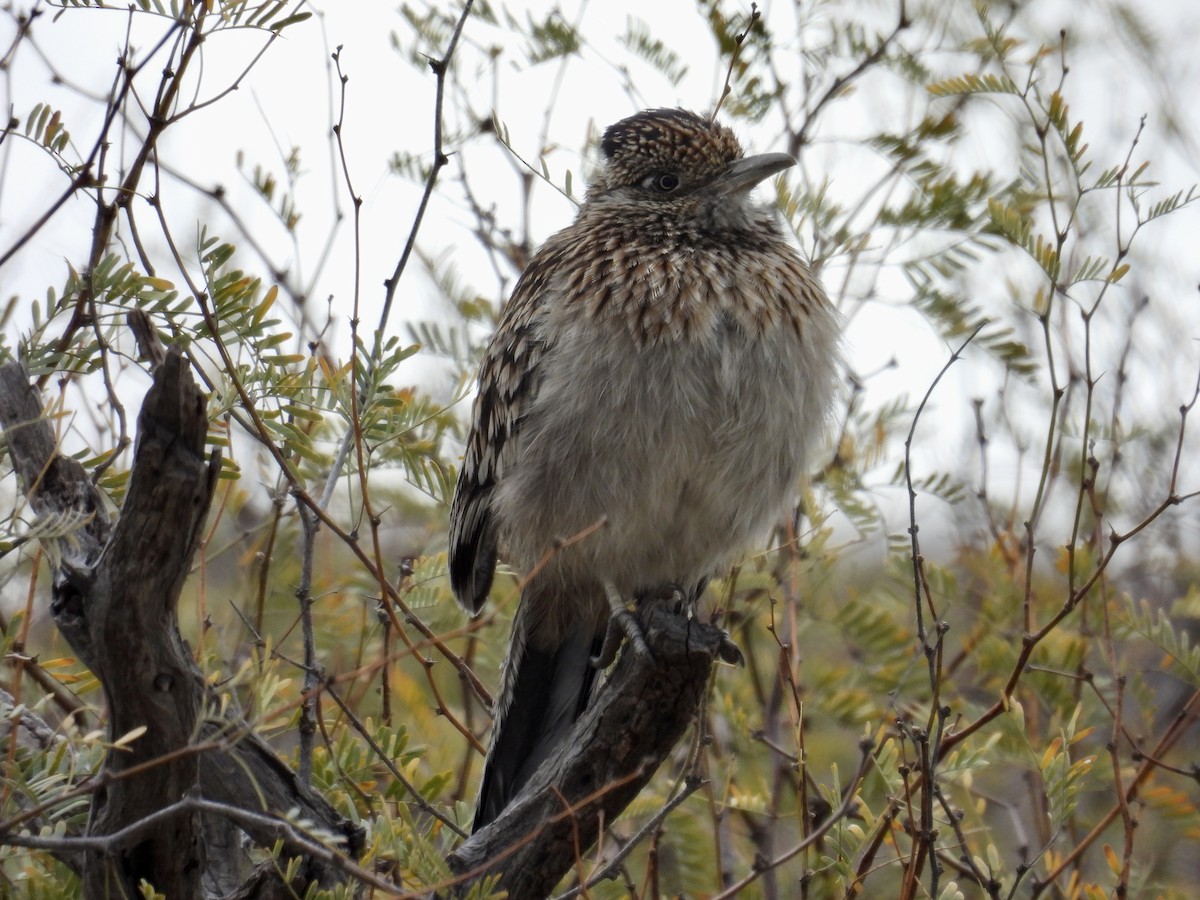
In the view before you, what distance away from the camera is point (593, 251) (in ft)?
14.3

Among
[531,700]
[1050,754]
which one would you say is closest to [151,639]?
[531,700]

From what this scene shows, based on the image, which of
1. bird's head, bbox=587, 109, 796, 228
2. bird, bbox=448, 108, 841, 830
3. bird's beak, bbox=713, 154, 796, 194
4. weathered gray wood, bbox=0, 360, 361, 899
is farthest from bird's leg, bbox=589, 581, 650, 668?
bird's beak, bbox=713, 154, 796, 194

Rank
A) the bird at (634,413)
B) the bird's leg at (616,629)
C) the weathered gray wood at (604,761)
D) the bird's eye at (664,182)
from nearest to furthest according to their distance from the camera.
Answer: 1. the weathered gray wood at (604,761)
2. the bird's leg at (616,629)
3. the bird at (634,413)
4. the bird's eye at (664,182)

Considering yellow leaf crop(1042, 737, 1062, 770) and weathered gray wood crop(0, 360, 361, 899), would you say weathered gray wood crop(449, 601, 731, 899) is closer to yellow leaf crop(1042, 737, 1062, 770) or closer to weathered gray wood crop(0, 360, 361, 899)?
weathered gray wood crop(0, 360, 361, 899)

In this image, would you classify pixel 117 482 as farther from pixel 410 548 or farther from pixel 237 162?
pixel 410 548

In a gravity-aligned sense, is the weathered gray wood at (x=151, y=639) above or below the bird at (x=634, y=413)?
below

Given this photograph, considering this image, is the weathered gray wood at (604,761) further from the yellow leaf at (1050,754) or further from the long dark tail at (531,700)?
the yellow leaf at (1050,754)

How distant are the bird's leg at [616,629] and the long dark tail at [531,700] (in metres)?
0.08

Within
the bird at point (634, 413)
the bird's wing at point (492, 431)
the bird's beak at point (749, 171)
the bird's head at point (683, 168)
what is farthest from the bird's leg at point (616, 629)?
the bird's beak at point (749, 171)

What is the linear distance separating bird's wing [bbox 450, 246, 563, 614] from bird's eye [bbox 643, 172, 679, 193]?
42cm

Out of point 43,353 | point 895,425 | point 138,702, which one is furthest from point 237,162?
point 895,425

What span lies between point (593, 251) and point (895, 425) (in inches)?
66.8

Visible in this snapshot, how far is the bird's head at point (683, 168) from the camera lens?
14.8 feet

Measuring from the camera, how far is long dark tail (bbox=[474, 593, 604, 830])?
404 cm
